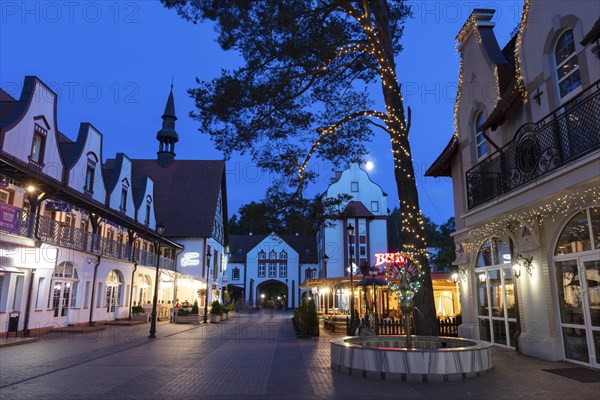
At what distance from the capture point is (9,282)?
17.4 m

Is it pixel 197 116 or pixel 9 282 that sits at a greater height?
pixel 197 116

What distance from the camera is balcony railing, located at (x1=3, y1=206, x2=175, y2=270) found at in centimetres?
1734

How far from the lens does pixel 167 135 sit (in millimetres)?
46312

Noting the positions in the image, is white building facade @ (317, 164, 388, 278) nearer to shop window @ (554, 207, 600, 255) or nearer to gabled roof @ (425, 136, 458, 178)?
gabled roof @ (425, 136, 458, 178)

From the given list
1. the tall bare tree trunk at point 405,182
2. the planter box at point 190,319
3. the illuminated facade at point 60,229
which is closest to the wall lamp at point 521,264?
the tall bare tree trunk at point 405,182

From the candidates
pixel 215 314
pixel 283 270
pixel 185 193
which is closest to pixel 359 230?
pixel 283 270

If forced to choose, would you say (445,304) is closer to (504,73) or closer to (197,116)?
(504,73)

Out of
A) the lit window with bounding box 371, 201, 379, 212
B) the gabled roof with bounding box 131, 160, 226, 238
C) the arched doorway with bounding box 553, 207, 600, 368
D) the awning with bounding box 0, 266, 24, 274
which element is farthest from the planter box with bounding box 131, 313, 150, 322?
the lit window with bounding box 371, 201, 379, 212

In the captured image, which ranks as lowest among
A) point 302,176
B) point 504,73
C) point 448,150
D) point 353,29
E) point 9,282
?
point 9,282

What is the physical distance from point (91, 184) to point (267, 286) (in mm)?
51664

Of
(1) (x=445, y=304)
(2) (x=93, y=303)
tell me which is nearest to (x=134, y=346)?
(2) (x=93, y=303)

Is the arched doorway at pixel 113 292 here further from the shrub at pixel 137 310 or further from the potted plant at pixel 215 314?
the potted plant at pixel 215 314

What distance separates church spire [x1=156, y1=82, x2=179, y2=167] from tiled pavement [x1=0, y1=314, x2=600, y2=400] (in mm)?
33936

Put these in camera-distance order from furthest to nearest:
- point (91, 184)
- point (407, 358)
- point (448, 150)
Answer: point (91, 184), point (448, 150), point (407, 358)
